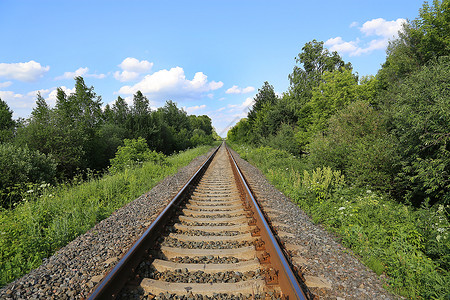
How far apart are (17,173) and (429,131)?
13.4m

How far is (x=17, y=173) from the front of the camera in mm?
8000

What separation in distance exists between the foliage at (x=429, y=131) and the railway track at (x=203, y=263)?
12.8ft

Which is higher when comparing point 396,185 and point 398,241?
point 396,185

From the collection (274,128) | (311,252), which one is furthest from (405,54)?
(311,252)

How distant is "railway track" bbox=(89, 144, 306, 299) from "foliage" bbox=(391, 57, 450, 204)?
12.8ft

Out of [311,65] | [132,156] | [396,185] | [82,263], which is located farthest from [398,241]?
[311,65]

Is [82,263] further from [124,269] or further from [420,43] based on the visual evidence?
[420,43]

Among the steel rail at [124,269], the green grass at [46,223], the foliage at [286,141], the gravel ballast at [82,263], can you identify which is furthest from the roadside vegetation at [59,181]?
the foliage at [286,141]

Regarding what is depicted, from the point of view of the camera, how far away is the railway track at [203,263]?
→ 2.14 metres

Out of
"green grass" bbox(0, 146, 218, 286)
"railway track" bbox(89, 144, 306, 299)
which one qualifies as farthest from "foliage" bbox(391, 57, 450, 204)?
"green grass" bbox(0, 146, 218, 286)

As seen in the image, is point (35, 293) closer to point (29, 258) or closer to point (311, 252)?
point (29, 258)

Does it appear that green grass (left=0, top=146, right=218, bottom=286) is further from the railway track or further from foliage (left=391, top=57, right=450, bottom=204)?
foliage (left=391, top=57, right=450, bottom=204)

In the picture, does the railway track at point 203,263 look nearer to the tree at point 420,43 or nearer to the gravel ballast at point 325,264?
the gravel ballast at point 325,264

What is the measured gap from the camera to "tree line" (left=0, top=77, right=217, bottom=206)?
26.5 feet
